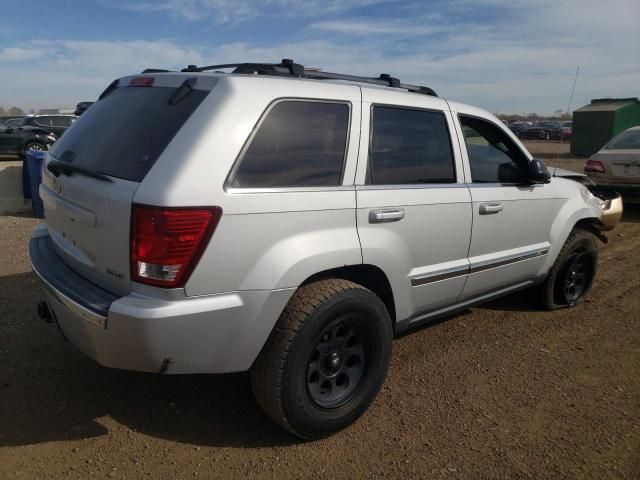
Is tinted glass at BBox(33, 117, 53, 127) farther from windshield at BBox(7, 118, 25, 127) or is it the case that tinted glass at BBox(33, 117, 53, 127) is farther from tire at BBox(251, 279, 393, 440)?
tire at BBox(251, 279, 393, 440)

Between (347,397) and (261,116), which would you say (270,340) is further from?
(261,116)

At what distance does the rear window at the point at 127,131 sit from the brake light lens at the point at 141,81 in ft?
0.09

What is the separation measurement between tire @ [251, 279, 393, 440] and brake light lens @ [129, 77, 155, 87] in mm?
1377

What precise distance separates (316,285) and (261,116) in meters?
0.87

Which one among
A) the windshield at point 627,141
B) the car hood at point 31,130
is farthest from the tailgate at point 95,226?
the car hood at point 31,130

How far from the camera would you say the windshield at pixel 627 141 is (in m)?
9.46

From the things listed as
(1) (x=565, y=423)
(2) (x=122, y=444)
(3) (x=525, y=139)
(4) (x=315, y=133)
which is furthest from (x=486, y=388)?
(3) (x=525, y=139)

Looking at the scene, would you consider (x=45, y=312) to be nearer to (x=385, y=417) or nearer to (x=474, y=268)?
(x=385, y=417)

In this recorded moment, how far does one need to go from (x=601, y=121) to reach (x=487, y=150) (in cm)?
1939

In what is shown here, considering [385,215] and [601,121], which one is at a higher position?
[601,121]

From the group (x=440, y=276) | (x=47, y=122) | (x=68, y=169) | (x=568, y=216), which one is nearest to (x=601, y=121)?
(x=568, y=216)

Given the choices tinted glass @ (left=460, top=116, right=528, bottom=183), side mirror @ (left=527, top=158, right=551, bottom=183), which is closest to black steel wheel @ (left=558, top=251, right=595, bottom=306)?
side mirror @ (left=527, top=158, right=551, bottom=183)

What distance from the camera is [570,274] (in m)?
4.67

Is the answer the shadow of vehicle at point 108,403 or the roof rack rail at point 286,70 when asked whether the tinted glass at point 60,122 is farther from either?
the roof rack rail at point 286,70
